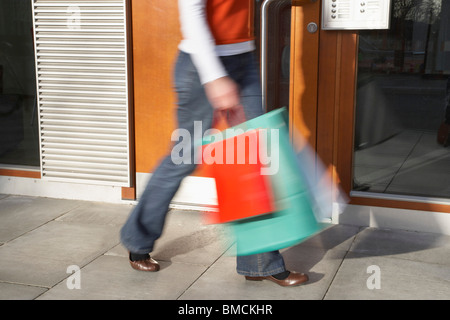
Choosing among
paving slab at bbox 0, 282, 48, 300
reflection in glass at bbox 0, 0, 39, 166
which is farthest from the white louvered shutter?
paving slab at bbox 0, 282, 48, 300

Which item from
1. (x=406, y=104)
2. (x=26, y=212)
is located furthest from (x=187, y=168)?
(x=26, y=212)

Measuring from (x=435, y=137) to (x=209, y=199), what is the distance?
5.03 ft

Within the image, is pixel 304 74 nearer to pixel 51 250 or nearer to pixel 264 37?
pixel 264 37

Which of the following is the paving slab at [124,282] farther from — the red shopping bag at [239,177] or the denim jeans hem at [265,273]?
the red shopping bag at [239,177]

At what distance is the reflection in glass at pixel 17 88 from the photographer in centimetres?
472

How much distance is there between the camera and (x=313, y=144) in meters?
3.97

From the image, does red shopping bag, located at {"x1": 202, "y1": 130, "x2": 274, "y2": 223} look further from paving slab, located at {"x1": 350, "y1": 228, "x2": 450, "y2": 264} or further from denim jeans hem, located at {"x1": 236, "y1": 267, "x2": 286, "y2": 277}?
paving slab, located at {"x1": 350, "y1": 228, "x2": 450, "y2": 264}

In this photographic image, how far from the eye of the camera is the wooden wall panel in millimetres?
4137

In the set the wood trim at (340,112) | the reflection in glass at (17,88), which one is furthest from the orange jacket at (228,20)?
the reflection in glass at (17,88)

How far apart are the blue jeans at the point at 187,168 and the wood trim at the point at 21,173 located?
70.9 inches

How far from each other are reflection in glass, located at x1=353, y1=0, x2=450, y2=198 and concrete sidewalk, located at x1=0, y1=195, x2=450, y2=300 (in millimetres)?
404
